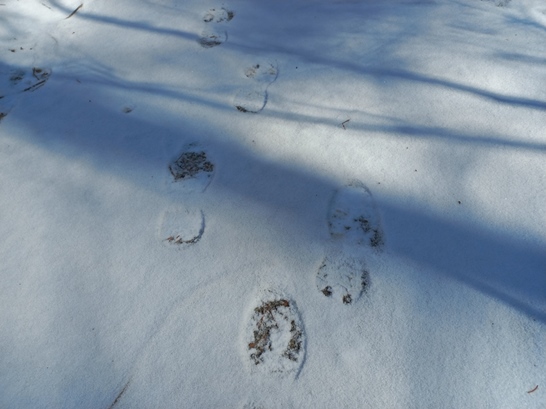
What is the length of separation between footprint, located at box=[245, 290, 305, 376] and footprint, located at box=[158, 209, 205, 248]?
1.28 feet

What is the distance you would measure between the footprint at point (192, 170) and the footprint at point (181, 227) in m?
0.13

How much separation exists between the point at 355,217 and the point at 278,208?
33 cm

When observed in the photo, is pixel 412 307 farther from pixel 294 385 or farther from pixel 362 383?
pixel 294 385

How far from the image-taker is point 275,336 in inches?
52.3

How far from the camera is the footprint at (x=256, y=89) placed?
1.90 m

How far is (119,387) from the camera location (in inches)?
49.1

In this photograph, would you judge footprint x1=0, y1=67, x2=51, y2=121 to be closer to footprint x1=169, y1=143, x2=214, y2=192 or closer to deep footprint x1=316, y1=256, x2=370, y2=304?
footprint x1=169, y1=143, x2=214, y2=192

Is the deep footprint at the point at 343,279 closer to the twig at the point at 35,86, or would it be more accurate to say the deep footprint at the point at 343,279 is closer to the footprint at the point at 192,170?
the footprint at the point at 192,170

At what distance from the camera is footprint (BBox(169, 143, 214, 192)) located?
1671 millimetres

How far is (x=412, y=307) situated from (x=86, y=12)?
8.58 feet

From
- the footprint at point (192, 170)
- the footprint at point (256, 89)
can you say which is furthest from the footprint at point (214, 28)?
the footprint at point (192, 170)

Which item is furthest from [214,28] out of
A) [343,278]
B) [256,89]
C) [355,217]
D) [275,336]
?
[275,336]

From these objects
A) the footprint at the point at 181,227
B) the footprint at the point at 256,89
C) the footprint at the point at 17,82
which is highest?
the footprint at the point at 256,89

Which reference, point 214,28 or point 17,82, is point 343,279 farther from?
point 17,82
